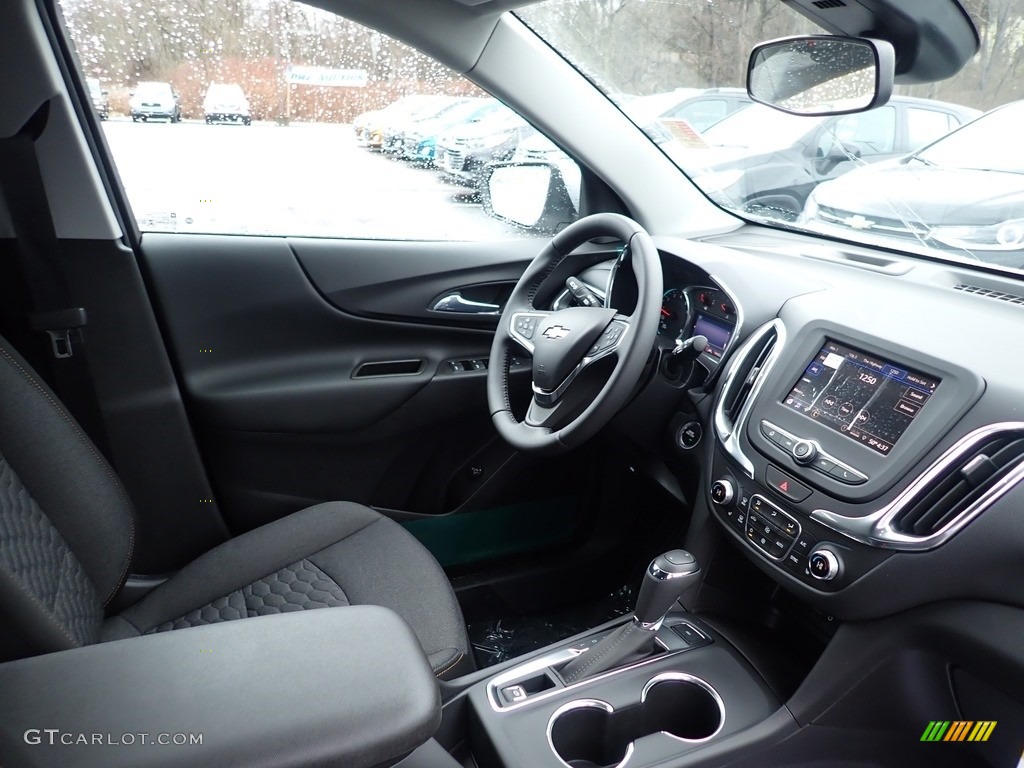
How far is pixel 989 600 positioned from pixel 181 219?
1.81 metres

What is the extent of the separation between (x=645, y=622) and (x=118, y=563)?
903 mm

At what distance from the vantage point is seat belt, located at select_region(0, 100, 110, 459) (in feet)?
4.85

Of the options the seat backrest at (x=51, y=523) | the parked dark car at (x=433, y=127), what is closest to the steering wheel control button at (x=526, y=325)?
the parked dark car at (x=433, y=127)

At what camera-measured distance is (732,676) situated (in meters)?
1.36

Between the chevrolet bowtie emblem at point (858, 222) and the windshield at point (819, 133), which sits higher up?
the windshield at point (819, 133)

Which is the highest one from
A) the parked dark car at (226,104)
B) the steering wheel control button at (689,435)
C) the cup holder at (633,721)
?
the parked dark car at (226,104)

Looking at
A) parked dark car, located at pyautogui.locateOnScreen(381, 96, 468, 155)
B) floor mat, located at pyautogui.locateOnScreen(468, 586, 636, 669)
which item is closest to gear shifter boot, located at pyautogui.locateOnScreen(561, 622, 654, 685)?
floor mat, located at pyautogui.locateOnScreen(468, 586, 636, 669)

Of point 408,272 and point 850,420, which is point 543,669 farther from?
point 408,272

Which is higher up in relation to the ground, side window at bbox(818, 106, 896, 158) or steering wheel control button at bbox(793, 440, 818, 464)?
side window at bbox(818, 106, 896, 158)

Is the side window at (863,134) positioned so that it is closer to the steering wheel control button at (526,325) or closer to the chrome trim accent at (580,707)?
the steering wheel control button at (526,325)

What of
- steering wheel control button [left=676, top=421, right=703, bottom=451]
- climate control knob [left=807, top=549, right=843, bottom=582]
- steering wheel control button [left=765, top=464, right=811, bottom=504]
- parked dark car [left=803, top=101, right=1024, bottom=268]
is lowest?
steering wheel control button [left=676, top=421, right=703, bottom=451]

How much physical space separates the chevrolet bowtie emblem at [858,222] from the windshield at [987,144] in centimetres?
18

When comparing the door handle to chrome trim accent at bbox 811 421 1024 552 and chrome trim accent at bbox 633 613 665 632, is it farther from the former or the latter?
chrome trim accent at bbox 811 421 1024 552

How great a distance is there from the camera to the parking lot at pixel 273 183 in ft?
5.99
